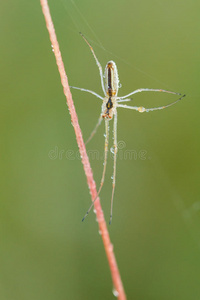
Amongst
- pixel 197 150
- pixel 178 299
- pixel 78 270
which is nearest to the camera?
pixel 178 299

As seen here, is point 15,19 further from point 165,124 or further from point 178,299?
point 178,299

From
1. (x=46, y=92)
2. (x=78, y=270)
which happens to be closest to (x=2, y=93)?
(x=46, y=92)

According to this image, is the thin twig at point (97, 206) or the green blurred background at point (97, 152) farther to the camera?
the green blurred background at point (97, 152)

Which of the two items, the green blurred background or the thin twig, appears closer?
the thin twig

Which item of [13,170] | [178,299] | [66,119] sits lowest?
[178,299]

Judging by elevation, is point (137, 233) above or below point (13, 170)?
below

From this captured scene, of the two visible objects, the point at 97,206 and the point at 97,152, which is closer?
the point at 97,206

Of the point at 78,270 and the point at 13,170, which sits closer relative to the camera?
the point at 78,270

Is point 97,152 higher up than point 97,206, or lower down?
higher up
